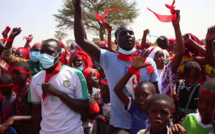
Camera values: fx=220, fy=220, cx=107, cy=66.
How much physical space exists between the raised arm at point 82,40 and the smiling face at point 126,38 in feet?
1.05

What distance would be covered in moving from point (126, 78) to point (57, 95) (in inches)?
32.0

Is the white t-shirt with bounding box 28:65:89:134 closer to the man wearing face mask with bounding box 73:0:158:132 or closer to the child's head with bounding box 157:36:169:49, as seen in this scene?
the man wearing face mask with bounding box 73:0:158:132

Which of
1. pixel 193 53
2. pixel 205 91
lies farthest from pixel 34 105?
pixel 193 53

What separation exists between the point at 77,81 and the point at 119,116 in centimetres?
66

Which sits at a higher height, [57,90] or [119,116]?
[57,90]

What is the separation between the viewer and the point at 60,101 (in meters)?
2.60

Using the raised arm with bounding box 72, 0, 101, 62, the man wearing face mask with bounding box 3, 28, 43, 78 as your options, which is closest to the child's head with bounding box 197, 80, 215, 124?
the raised arm with bounding box 72, 0, 101, 62

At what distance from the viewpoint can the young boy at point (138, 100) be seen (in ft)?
8.25

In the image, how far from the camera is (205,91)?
231 cm

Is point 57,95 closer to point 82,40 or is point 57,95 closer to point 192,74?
point 82,40

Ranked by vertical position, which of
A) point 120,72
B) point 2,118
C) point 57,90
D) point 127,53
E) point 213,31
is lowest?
point 2,118

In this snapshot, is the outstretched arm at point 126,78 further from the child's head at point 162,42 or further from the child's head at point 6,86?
the child's head at point 162,42

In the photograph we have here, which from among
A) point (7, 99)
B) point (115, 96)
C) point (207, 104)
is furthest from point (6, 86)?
point (207, 104)

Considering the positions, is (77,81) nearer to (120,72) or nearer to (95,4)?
(120,72)
